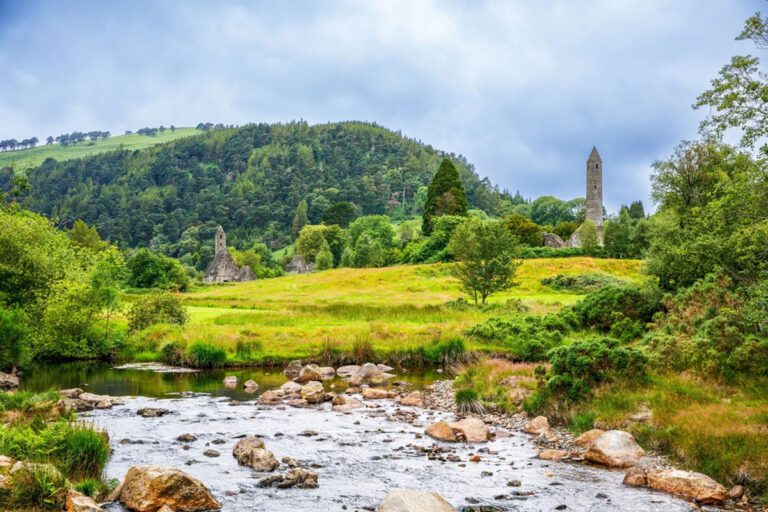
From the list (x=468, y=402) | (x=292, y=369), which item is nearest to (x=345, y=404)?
(x=468, y=402)

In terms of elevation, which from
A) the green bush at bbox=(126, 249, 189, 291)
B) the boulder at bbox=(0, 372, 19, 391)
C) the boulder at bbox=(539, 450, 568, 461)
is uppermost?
the green bush at bbox=(126, 249, 189, 291)

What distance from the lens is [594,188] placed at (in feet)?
469

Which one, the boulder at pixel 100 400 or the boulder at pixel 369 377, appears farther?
the boulder at pixel 369 377

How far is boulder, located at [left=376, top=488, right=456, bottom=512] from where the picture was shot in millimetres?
11367

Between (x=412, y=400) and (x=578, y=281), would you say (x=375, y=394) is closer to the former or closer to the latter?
(x=412, y=400)

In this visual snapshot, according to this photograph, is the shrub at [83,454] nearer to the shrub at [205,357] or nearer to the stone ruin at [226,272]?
the shrub at [205,357]

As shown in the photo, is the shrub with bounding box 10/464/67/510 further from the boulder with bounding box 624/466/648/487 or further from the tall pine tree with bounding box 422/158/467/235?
the tall pine tree with bounding box 422/158/467/235

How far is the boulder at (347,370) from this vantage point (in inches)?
1241

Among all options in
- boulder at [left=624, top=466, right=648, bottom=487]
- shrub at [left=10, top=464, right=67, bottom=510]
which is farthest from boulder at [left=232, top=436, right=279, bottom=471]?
boulder at [left=624, top=466, right=648, bottom=487]

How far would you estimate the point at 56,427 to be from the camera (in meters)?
14.9

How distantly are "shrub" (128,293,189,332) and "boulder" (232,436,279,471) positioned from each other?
26.7 m

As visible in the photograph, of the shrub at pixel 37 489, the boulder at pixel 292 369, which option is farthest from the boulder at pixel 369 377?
the shrub at pixel 37 489

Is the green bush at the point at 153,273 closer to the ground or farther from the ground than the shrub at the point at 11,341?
farther from the ground

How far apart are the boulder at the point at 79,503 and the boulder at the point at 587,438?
41.7 ft
